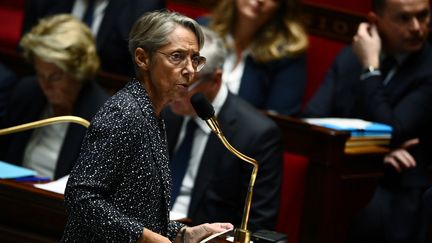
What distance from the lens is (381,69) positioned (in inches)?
74.3

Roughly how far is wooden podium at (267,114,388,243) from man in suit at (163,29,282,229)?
0.28ft

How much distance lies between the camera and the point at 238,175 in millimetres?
1602

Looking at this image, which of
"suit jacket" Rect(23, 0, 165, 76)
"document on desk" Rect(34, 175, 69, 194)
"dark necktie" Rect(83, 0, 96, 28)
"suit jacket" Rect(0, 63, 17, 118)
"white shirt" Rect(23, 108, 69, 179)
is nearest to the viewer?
"document on desk" Rect(34, 175, 69, 194)

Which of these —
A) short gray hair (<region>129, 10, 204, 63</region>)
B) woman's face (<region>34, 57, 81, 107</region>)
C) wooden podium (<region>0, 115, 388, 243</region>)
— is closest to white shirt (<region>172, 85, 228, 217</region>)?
wooden podium (<region>0, 115, 388, 243</region>)

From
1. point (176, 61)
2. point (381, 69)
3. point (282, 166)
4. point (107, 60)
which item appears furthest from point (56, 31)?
point (176, 61)

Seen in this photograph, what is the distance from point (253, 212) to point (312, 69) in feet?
2.20

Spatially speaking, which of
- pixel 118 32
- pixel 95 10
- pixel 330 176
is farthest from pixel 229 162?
pixel 95 10

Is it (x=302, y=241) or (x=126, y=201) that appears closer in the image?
(x=126, y=201)

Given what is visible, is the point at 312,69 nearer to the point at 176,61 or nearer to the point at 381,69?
the point at 381,69

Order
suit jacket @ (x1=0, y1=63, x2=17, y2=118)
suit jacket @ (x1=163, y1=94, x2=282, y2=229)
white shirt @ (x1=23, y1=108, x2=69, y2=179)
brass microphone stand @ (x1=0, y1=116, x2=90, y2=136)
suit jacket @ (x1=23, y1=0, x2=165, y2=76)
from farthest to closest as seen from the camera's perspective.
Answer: suit jacket @ (x1=23, y1=0, x2=165, y2=76), suit jacket @ (x1=0, y1=63, x2=17, y2=118), white shirt @ (x1=23, y1=108, x2=69, y2=179), suit jacket @ (x1=163, y1=94, x2=282, y2=229), brass microphone stand @ (x1=0, y1=116, x2=90, y2=136)

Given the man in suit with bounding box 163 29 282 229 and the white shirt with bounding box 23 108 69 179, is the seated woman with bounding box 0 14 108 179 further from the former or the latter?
the man in suit with bounding box 163 29 282 229

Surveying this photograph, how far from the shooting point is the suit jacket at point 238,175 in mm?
1591

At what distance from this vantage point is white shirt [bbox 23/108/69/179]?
1820 mm

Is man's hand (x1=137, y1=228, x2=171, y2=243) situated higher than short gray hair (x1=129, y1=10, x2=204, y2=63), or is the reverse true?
short gray hair (x1=129, y1=10, x2=204, y2=63)
